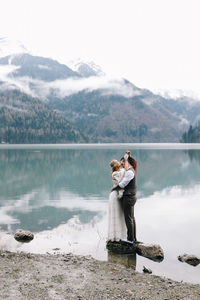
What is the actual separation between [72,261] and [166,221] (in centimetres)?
1121

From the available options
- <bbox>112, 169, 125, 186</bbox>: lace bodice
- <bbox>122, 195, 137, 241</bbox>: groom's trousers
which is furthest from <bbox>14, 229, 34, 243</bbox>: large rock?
<bbox>112, 169, 125, 186</bbox>: lace bodice

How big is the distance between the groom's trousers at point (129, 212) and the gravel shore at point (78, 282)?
2.51m

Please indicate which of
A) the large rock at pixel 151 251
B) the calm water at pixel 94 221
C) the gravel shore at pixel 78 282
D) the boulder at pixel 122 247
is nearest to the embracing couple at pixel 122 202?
the boulder at pixel 122 247

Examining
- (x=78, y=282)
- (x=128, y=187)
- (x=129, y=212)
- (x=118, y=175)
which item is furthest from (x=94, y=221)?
(x=78, y=282)

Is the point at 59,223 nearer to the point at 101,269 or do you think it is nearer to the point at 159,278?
the point at 101,269

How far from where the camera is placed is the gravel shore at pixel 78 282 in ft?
30.3

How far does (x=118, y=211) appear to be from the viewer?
1484 cm

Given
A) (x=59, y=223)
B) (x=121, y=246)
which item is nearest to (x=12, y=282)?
(x=121, y=246)

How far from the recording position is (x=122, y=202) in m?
14.9

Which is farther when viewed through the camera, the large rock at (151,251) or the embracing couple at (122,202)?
the embracing couple at (122,202)

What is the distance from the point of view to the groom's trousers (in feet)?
47.9

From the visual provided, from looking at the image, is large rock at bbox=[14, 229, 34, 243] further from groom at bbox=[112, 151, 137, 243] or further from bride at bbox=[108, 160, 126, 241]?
groom at bbox=[112, 151, 137, 243]

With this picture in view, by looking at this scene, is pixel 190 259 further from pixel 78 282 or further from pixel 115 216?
pixel 78 282

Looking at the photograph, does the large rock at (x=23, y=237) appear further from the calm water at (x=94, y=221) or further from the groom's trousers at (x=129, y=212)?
the groom's trousers at (x=129, y=212)
